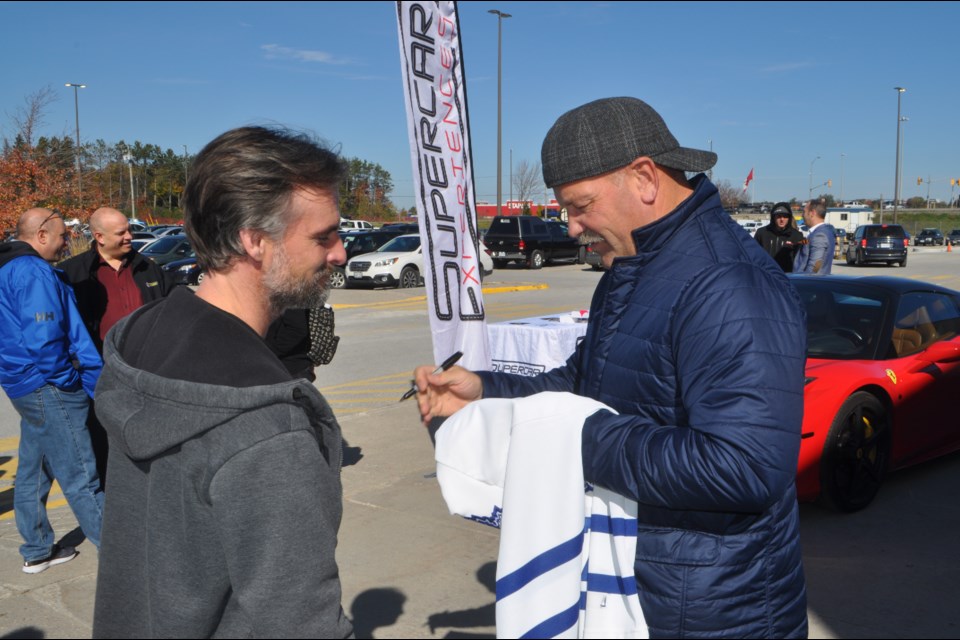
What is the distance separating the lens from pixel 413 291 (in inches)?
858

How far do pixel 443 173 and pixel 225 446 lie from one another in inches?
174

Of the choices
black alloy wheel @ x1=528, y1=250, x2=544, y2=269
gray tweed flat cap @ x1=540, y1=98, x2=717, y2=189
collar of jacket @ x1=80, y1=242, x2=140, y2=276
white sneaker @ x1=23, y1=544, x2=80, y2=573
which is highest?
gray tweed flat cap @ x1=540, y1=98, x2=717, y2=189

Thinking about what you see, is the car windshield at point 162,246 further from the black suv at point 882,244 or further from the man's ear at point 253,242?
the black suv at point 882,244

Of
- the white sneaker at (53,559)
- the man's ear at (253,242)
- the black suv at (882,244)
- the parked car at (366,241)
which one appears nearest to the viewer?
the man's ear at (253,242)

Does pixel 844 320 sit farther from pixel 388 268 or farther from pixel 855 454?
pixel 388 268

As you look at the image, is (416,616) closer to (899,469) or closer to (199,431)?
(199,431)

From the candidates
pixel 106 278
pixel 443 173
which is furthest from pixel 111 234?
pixel 443 173

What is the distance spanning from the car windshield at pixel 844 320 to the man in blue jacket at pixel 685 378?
433cm

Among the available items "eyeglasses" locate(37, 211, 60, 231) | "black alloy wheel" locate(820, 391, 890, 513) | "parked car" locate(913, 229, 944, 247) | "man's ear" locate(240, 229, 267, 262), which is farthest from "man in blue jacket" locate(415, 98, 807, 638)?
"parked car" locate(913, 229, 944, 247)

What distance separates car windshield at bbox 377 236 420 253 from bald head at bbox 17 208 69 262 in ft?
58.3

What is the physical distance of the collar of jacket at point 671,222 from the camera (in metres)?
1.85

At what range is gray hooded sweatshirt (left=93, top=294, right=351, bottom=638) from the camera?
50.6 inches

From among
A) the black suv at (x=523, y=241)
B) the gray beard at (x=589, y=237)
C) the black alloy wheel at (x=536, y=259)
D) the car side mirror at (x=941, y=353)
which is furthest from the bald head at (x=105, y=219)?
the black alloy wheel at (x=536, y=259)

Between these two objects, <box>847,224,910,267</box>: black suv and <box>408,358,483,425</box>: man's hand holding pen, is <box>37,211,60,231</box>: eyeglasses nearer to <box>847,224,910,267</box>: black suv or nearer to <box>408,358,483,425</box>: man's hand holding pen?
<box>408,358,483,425</box>: man's hand holding pen
